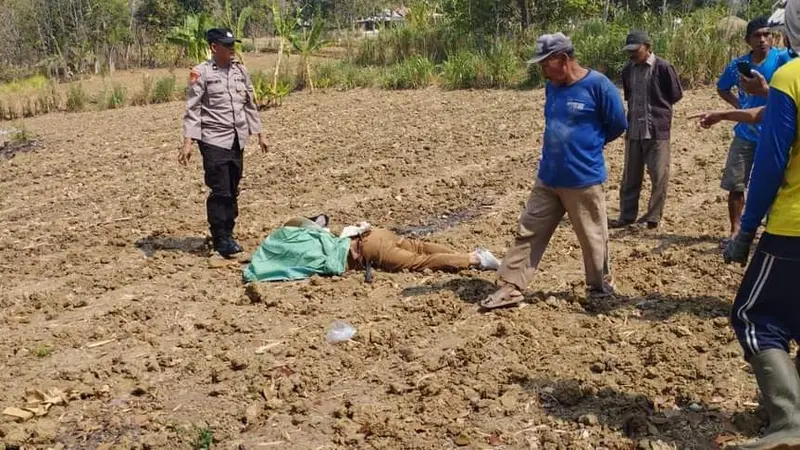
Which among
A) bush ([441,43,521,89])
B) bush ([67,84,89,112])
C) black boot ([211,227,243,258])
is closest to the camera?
black boot ([211,227,243,258])

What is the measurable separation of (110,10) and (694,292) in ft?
82.4

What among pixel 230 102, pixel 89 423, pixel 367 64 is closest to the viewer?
pixel 89 423

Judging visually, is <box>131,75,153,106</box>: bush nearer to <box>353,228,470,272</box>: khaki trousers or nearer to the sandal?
<box>353,228,470,272</box>: khaki trousers

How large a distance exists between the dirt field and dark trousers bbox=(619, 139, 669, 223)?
9.4 inches

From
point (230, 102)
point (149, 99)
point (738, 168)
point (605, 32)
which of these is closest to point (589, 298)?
point (738, 168)

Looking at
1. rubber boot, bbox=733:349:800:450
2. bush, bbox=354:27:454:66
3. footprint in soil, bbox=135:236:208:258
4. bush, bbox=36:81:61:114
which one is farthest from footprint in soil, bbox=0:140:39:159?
rubber boot, bbox=733:349:800:450

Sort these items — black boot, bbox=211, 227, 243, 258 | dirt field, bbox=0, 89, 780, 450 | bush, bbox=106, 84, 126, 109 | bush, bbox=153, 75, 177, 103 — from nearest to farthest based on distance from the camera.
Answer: dirt field, bbox=0, 89, 780, 450, black boot, bbox=211, 227, 243, 258, bush, bbox=106, 84, 126, 109, bush, bbox=153, 75, 177, 103

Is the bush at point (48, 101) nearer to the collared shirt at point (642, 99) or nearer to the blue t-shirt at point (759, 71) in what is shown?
A: the collared shirt at point (642, 99)

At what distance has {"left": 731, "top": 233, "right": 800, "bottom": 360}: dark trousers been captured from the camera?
2867 millimetres

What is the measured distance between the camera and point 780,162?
112 inches

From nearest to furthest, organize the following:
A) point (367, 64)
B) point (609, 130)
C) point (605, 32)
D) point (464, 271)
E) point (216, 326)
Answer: point (609, 130)
point (216, 326)
point (464, 271)
point (605, 32)
point (367, 64)

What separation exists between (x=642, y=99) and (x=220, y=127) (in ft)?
11.1

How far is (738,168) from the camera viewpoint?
566cm

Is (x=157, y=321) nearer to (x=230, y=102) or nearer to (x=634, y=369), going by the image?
(x=230, y=102)
